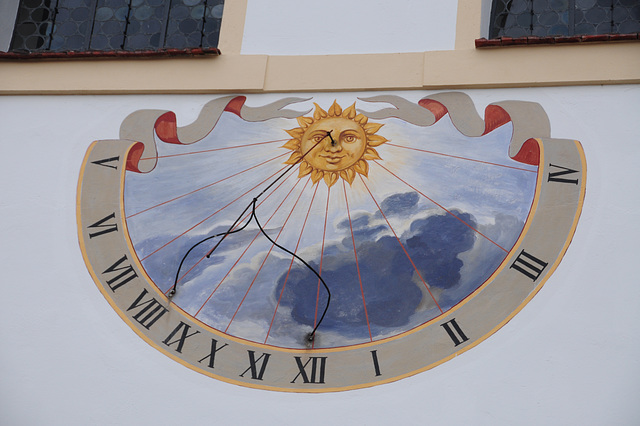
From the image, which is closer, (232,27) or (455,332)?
(455,332)

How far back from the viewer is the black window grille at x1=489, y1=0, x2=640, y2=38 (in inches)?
278

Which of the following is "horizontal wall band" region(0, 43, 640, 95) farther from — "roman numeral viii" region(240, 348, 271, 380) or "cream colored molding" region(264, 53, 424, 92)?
"roman numeral viii" region(240, 348, 271, 380)

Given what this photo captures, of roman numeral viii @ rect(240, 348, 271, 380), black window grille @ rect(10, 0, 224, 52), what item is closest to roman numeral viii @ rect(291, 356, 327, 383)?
roman numeral viii @ rect(240, 348, 271, 380)

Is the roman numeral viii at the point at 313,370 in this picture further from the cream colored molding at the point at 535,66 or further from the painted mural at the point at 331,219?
the cream colored molding at the point at 535,66

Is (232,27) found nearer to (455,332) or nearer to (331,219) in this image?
(331,219)

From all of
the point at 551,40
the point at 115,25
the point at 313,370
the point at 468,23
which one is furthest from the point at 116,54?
the point at 551,40

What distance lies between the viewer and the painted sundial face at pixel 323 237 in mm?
6145

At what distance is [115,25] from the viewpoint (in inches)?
298

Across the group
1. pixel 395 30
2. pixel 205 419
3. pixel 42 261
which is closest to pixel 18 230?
pixel 42 261

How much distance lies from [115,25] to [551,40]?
252cm

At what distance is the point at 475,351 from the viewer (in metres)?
6.01

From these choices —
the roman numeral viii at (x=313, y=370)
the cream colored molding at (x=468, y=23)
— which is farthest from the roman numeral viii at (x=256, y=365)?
the cream colored molding at (x=468, y=23)

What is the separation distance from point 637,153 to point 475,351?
1.27m

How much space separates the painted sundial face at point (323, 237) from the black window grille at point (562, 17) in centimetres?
80
